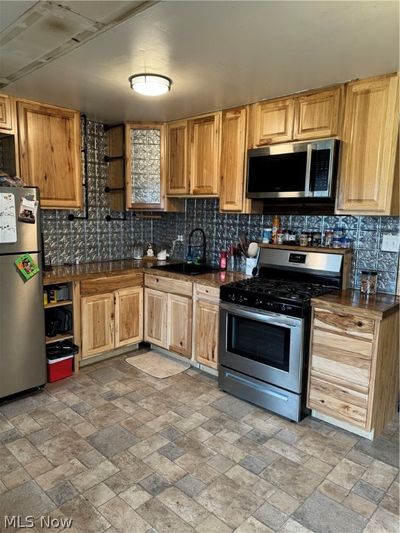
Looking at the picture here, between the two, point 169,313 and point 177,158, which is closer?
point 169,313

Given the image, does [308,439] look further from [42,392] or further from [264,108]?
[264,108]

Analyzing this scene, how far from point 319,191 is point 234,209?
83 cm

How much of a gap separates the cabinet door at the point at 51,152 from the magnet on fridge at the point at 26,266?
2.38 feet

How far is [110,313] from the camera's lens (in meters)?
3.52

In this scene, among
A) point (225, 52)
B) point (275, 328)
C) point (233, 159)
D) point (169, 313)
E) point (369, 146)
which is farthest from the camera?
point (169, 313)

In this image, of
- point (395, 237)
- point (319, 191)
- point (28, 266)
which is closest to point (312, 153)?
point (319, 191)

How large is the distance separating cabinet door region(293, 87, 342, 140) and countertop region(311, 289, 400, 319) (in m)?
1.14

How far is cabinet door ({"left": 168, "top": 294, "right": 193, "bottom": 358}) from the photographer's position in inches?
133

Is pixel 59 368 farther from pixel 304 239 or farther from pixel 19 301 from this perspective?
pixel 304 239

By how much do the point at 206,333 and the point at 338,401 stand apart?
120cm

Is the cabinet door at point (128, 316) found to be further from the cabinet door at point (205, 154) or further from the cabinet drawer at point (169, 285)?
the cabinet door at point (205, 154)

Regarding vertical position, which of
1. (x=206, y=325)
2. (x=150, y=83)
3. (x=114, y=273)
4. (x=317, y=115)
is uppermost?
(x=150, y=83)

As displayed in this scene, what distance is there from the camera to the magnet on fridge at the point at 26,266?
8.92ft

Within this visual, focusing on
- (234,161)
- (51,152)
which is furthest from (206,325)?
(51,152)
